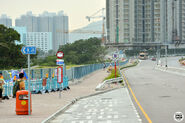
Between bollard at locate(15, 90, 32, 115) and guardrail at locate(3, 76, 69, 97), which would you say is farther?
guardrail at locate(3, 76, 69, 97)

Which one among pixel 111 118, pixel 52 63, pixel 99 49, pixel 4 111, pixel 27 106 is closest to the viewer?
pixel 111 118

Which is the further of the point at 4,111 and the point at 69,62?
the point at 69,62

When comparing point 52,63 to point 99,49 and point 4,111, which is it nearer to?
point 99,49

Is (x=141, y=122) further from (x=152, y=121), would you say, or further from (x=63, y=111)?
(x=63, y=111)

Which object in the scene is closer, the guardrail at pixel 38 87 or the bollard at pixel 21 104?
the bollard at pixel 21 104

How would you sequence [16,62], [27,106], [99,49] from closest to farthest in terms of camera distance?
[27,106] < [16,62] < [99,49]

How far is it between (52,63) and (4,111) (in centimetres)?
9814

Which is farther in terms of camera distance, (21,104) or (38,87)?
(38,87)

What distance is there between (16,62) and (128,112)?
47993 millimetres

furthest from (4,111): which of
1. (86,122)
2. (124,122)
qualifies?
(124,122)

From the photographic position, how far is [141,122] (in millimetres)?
12500

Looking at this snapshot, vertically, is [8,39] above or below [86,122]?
above

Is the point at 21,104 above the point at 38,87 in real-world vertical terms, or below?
above

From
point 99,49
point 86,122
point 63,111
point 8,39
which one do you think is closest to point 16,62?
point 8,39
